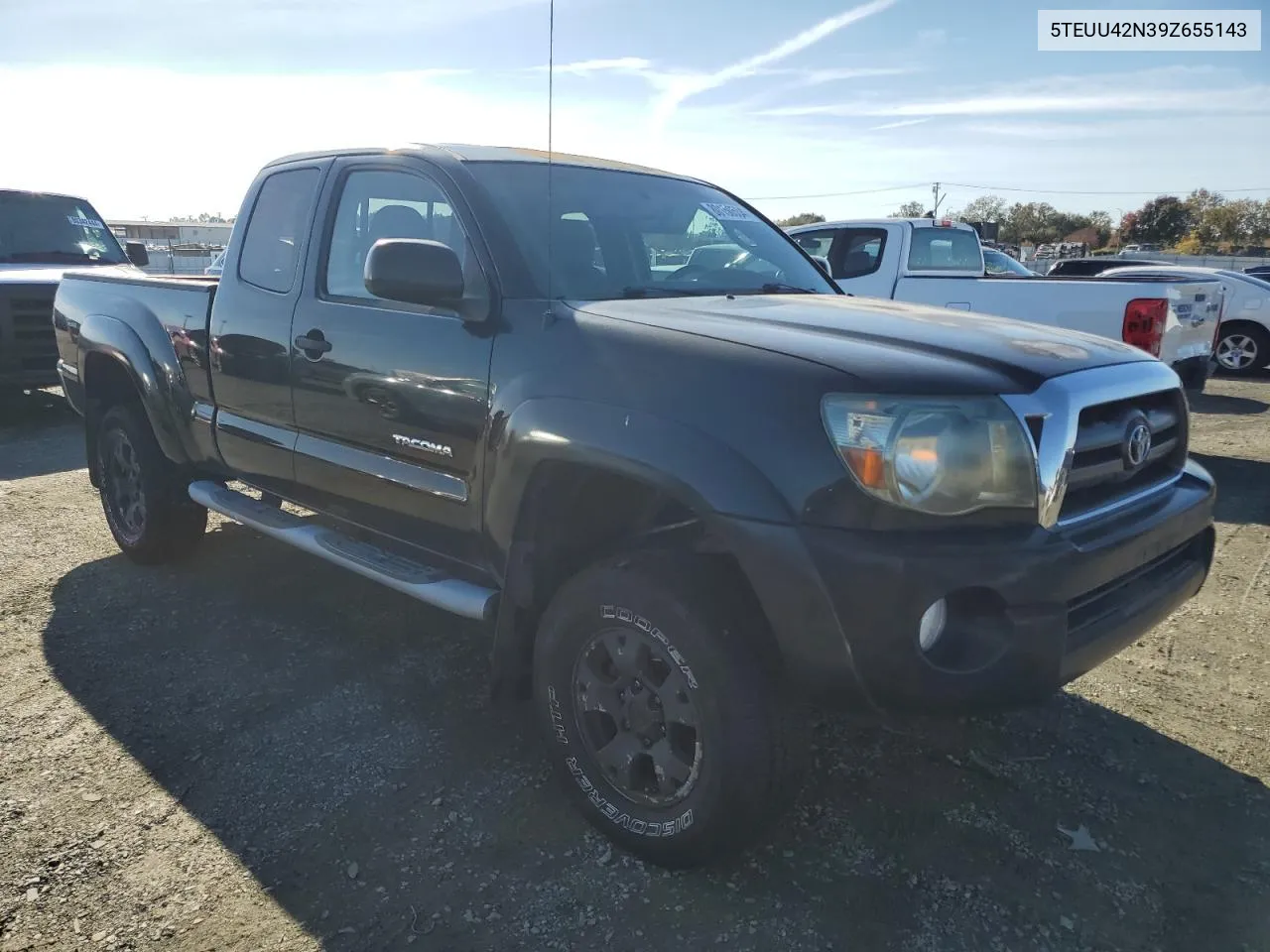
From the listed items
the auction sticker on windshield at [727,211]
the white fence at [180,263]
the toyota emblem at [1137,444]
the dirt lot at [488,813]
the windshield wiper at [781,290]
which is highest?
the white fence at [180,263]

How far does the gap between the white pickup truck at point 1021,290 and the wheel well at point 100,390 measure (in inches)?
174

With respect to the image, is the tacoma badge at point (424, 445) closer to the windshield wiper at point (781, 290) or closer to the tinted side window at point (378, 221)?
the tinted side window at point (378, 221)

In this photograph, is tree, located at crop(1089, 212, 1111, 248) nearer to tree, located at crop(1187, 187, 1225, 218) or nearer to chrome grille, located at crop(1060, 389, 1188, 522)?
tree, located at crop(1187, 187, 1225, 218)

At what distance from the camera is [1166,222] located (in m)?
64.1

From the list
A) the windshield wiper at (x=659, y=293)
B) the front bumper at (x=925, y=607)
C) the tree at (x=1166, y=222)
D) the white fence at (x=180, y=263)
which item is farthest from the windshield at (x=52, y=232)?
the tree at (x=1166, y=222)

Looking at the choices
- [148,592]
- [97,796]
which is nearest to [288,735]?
[97,796]

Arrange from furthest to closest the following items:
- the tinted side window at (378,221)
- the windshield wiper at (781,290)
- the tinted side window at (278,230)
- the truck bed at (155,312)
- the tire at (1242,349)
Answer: the tire at (1242,349) → the truck bed at (155,312) → the tinted side window at (278,230) → the windshield wiper at (781,290) → the tinted side window at (378,221)

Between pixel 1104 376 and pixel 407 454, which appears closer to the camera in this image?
pixel 1104 376

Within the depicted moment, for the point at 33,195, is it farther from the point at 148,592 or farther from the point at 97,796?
the point at 97,796

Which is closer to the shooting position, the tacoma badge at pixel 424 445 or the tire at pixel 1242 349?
the tacoma badge at pixel 424 445

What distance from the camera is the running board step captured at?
2.95 m

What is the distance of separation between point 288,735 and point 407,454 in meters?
1.08

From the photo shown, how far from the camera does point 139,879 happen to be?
251 cm

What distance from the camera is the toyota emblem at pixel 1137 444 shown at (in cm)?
249
